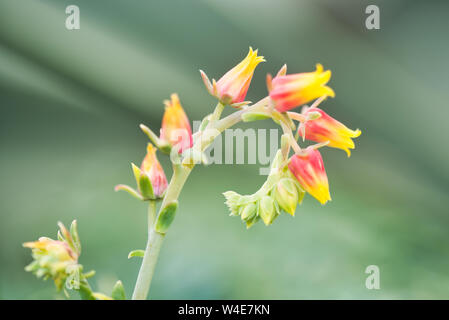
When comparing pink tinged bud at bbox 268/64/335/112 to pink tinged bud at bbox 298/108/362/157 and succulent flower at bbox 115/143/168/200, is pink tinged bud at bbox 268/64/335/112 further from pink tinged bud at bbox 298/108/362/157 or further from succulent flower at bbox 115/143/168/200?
succulent flower at bbox 115/143/168/200

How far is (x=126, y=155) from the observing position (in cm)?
171

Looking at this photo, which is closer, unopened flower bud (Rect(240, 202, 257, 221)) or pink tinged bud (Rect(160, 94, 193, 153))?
pink tinged bud (Rect(160, 94, 193, 153))

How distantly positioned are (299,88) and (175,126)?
146mm

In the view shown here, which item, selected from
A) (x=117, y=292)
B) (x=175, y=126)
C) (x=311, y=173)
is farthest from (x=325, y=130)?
(x=117, y=292)

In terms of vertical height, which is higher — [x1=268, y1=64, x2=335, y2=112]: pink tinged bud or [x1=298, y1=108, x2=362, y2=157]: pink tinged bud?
[x1=268, y1=64, x2=335, y2=112]: pink tinged bud

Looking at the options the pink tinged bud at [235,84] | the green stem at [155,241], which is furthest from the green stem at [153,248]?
the pink tinged bud at [235,84]

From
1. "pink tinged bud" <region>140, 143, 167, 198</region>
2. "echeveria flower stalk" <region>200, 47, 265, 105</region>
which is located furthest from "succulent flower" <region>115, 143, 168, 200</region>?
"echeveria flower stalk" <region>200, 47, 265, 105</region>

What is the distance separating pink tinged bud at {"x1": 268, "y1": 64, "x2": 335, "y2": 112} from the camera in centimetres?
49

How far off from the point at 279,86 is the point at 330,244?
3.38 feet

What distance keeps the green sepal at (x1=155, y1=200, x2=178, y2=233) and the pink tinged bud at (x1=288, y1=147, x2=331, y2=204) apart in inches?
6.2

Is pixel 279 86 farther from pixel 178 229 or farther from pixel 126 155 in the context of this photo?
pixel 126 155

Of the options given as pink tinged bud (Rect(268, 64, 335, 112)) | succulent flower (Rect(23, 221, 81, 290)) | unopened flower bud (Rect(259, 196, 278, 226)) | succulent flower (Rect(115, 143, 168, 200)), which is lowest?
succulent flower (Rect(23, 221, 81, 290))

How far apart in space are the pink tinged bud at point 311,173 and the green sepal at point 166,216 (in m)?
0.16
